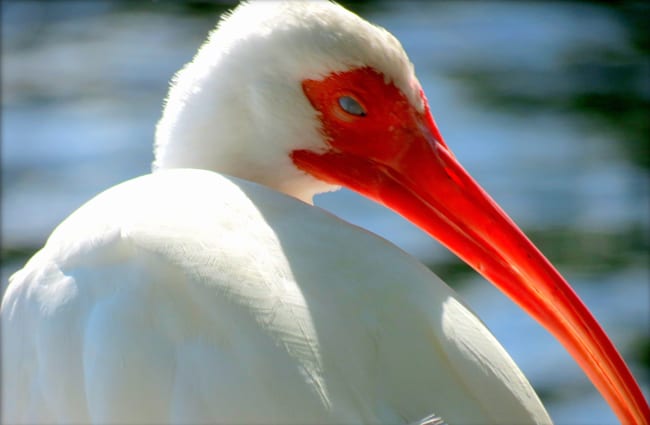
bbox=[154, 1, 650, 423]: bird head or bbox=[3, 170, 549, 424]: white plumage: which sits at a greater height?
bbox=[154, 1, 650, 423]: bird head

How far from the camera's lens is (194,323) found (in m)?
3.28

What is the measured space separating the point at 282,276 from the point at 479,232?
750 millimetres

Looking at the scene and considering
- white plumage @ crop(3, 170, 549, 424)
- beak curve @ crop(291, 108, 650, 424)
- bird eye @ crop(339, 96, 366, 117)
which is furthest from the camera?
bird eye @ crop(339, 96, 366, 117)

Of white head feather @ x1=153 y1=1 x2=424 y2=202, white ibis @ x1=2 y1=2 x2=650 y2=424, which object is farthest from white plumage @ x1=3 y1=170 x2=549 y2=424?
white head feather @ x1=153 y1=1 x2=424 y2=202

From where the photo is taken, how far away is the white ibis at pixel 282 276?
10.6ft

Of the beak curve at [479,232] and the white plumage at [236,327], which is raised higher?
the beak curve at [479,232]

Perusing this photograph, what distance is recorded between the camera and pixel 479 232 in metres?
3.93

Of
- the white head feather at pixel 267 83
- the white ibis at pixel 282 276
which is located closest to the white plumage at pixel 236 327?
the white ibis at pixel 282 276

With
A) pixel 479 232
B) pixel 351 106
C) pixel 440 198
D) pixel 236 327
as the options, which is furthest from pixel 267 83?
pixel 236 327

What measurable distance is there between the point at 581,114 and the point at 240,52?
814 cm

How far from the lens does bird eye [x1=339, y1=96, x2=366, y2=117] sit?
3936 mm

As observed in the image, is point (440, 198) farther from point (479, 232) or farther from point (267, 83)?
point (267, 83)

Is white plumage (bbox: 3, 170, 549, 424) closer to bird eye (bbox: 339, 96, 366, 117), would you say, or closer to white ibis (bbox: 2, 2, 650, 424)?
white ibis (bbox: 2, 2, 650, 424)

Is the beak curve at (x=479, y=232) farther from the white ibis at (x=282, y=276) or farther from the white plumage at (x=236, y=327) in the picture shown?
the white plumage at (x=236, y=327)
